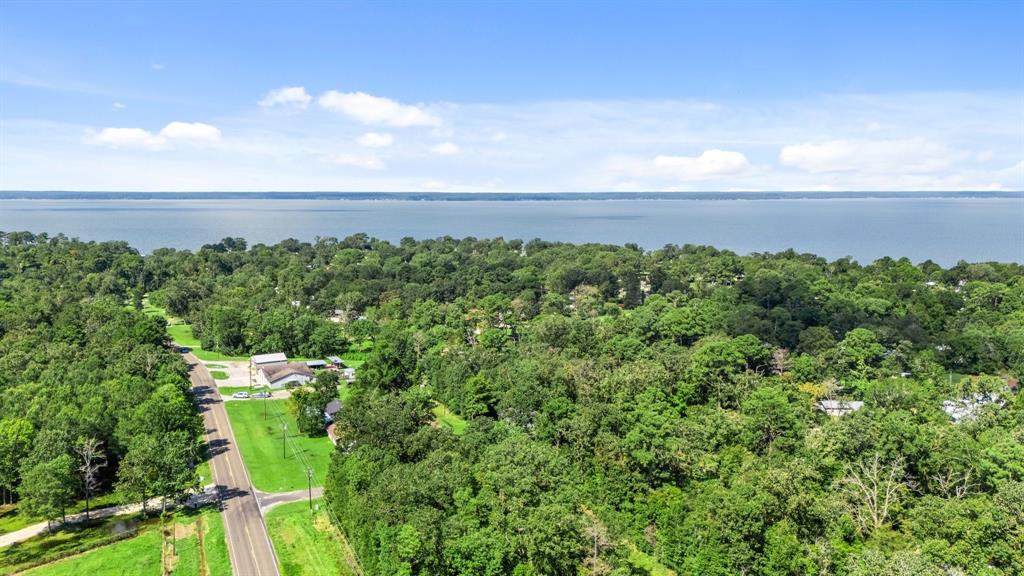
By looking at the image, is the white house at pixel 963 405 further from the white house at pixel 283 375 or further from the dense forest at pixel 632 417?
the white house at pixel 283 375

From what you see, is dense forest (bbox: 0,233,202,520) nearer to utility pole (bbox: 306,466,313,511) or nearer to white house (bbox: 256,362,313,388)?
utility pole (bbox: 306,466,313,511)

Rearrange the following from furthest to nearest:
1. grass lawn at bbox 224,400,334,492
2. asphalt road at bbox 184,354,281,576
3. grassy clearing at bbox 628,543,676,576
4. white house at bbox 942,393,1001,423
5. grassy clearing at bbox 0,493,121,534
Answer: white house at bbox 942,393,1001,423 < grass lawn at bbox 224,400,334,492 < grassy clearing at bbox 0,493,121,534 < asphalt road at bbox 184,354,281,576 < grassy clearing at bbox 628,543,676,576

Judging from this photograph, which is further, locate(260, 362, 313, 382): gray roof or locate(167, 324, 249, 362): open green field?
locate(167, 324, 249, 362): open green field

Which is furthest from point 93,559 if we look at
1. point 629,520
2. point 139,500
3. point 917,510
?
point 917,510

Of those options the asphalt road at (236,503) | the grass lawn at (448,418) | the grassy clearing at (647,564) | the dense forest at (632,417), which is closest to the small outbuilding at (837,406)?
the dense forest at (632,417)

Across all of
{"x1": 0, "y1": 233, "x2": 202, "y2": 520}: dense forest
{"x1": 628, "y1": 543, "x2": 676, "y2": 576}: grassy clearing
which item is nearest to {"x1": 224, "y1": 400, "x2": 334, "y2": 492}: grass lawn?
{"x1": 0, "y1": 233, "x2": 202, "y2": 520}: dense forest

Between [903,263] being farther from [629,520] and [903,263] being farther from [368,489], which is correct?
[368,489]
